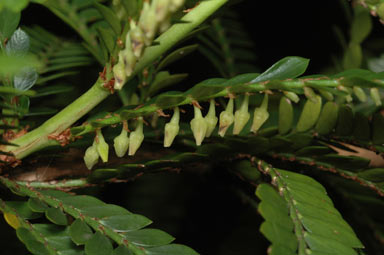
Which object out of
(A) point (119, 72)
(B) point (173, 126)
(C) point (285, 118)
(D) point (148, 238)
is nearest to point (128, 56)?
(A) point (119, 72)

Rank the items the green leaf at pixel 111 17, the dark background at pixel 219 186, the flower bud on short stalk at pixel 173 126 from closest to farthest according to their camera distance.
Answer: the green leaf at pixel 111 17, the flower bud on short stalk at pixel 173 126, the dark background at pixel 219 186

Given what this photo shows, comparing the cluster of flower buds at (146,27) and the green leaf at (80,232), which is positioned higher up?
the cluster of flower buds at (146,27)

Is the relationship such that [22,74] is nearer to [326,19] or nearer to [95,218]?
[95,218]

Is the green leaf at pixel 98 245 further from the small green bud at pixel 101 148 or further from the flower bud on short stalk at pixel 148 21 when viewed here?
the flower bud on short stalk at pixel 148 21

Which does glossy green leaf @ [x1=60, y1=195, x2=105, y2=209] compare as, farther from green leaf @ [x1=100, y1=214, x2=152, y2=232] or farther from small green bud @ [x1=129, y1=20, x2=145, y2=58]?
small green bud @ [x1=129, y1=20, x2=145, y2=58]

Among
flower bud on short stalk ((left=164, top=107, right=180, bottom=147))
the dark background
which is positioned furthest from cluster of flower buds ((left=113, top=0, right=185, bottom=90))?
the dark background

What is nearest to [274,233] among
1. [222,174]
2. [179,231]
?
[222,174]

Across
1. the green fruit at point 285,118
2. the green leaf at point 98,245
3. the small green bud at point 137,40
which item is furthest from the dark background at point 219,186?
the small green bud at point 137,40
